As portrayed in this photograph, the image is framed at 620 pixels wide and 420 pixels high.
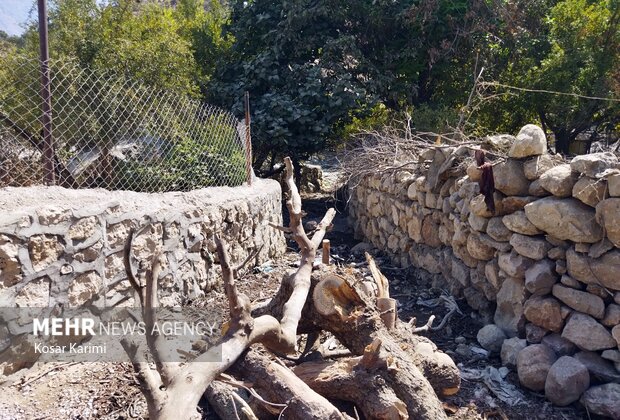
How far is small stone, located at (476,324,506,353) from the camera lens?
377 cm

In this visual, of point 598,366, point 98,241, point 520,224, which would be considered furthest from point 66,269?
point 598,366

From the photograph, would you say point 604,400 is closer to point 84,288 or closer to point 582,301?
point 582,301

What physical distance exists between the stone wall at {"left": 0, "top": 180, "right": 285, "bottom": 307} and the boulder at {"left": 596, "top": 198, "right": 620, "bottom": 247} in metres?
2.76

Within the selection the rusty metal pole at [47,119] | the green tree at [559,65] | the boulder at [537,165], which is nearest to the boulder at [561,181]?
the boulder at [537,165]

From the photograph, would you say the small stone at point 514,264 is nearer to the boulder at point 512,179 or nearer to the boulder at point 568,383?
the boulder at point 512,179

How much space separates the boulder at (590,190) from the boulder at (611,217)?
6cm

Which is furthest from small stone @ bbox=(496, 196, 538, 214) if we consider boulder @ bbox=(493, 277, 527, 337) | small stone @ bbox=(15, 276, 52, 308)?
small stone @ bbox=(15, 276, 52, 308)

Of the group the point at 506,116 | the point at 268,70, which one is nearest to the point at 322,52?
the point at 268,70

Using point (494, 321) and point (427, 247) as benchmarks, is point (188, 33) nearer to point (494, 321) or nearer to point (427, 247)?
point (427, 247)

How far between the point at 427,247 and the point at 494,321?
1.57 metres

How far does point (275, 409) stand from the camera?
90.4 inches

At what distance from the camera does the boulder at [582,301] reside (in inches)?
127

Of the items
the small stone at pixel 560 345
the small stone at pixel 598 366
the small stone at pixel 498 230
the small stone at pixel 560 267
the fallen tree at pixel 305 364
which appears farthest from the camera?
the small stone at pixel 498 230

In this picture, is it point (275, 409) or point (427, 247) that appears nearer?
point (275, 409)
